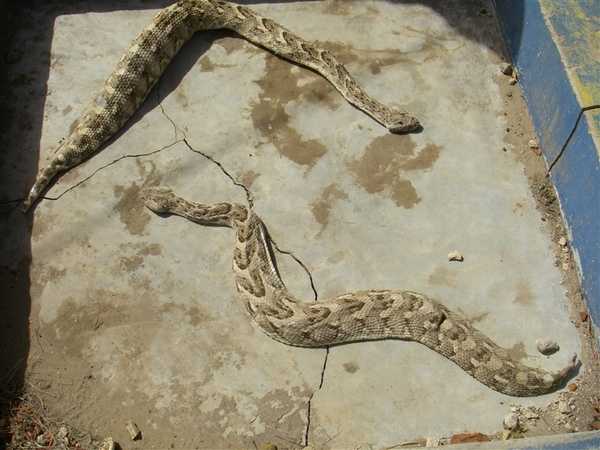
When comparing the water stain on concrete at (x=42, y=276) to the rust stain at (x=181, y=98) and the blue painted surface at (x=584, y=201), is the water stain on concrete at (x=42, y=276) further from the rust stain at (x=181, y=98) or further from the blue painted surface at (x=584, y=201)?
the blue painted surface at (x=584, y=201)

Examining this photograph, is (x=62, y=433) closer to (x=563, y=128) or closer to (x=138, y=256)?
(x=138, y=256)

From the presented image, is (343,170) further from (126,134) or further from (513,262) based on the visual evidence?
(126,134)

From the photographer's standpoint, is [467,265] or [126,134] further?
[126,134]

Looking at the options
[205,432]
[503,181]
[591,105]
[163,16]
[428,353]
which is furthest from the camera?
[163,16]

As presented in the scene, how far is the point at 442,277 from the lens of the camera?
23.9 ft

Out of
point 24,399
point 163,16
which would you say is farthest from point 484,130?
point 24,399

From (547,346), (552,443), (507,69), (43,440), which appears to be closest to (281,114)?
(507,69)

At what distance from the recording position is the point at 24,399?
650cm

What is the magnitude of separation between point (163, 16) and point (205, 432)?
5511 millimetres

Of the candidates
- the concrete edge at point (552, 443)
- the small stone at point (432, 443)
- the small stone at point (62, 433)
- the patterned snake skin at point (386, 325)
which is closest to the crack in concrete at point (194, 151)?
the patterned snake skin at point (386, 325)

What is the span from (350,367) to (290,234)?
1.76 metres

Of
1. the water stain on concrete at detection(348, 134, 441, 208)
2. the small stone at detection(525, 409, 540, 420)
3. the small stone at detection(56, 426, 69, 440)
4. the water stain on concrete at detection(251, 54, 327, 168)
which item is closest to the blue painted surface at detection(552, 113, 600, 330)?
the small stone at detection(525, 409, 540, 420)

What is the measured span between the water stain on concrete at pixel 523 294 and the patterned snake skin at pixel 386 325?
691mm

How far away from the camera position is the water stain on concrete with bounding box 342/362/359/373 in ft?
22.0
